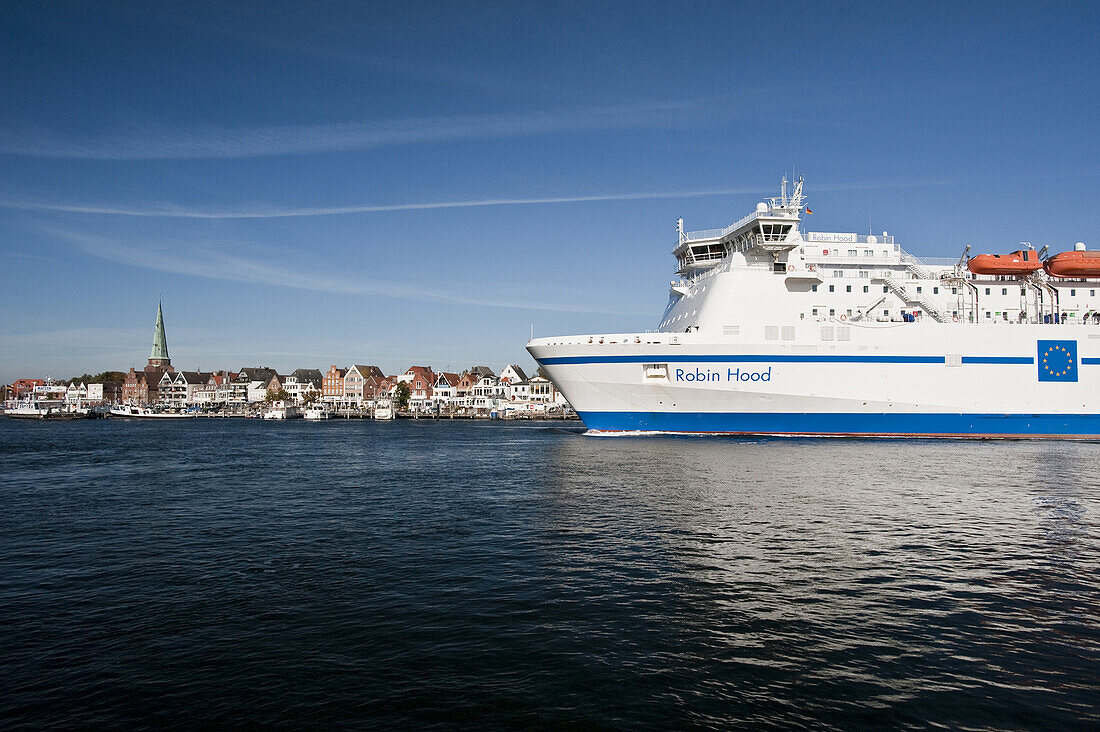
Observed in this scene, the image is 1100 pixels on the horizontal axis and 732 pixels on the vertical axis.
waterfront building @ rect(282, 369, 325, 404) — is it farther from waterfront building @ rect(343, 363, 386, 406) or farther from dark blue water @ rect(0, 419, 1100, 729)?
dark blue water @ rect(0, 419, 1100, 729)

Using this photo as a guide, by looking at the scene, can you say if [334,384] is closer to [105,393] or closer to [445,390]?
[445,390]

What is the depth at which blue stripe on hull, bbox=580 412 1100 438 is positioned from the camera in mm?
37500

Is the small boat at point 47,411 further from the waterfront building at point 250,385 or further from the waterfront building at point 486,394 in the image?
the waterfront building at point 486,394

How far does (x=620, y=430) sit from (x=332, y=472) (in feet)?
56.0

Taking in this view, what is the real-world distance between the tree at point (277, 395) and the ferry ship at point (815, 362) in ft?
388

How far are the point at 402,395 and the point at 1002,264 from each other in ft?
361

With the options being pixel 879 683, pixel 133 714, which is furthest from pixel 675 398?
pixel 133 714

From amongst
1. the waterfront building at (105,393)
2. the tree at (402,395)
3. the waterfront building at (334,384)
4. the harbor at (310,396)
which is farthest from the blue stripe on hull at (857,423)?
the waterfront building at (105,393)

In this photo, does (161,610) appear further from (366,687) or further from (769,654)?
(769,654)

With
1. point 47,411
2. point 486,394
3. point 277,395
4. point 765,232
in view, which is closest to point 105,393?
point 47,411

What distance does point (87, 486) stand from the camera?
→ 24.5m

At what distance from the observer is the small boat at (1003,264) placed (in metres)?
43.3

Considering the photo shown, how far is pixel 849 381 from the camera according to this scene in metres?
37.5

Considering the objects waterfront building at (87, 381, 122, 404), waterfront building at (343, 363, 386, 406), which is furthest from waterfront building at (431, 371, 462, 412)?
waterfront building at (87, 381, 122, 404)
